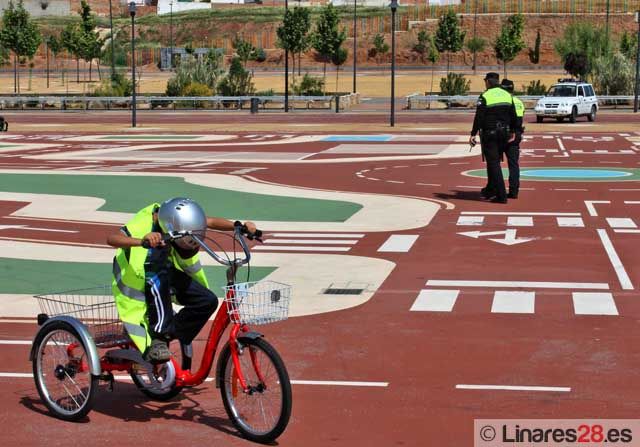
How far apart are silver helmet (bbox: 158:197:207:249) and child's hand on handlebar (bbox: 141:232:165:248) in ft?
0.58

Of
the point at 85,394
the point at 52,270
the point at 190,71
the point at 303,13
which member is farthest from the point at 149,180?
the point at 303,13

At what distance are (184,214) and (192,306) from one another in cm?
75

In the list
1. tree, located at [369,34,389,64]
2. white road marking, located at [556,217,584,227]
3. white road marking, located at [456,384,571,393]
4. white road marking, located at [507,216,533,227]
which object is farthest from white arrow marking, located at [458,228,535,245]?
tree, located at [369,34,389,64]

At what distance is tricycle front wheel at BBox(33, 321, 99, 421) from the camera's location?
818 centimetres

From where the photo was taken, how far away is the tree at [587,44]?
272 ft

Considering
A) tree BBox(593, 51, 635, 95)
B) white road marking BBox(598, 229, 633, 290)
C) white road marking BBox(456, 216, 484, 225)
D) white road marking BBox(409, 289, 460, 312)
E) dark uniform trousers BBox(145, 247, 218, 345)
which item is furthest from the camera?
tree BBox(593, 51, 635, 95)

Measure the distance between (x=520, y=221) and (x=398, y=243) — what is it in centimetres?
307

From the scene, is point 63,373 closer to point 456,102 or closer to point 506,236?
point 506,236

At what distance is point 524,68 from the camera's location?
5049 inches

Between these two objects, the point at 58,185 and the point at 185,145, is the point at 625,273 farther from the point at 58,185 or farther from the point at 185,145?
the point at 185,145

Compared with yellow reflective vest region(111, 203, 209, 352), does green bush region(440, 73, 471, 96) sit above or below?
above

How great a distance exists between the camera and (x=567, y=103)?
163ft

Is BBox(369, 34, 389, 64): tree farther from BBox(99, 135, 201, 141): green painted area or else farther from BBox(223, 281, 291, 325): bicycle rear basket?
BBox(223, 281, 291, 325): bicycle rear basket

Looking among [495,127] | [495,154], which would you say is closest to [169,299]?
[495,154]
